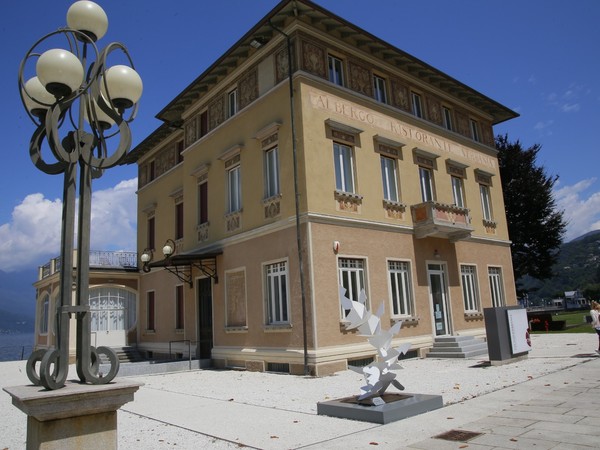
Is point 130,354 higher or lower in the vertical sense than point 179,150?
lower

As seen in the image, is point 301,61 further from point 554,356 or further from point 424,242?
point 554,356

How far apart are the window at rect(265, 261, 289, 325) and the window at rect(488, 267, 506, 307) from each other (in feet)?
34.7

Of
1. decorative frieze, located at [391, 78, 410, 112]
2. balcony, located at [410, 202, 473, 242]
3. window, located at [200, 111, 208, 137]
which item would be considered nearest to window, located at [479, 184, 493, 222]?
balcony, located at [410, 202, 473, 242]

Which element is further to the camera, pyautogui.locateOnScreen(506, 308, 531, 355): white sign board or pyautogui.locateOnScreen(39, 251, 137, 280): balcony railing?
pyautogui.locateOnScreen(39, 251, 137, 280): balcony railing

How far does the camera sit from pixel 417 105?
1919cm

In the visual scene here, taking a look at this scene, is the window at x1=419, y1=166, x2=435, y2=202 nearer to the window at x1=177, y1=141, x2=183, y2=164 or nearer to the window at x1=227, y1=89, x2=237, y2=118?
the window at x1=227, y1=89, x2=237, y2=118

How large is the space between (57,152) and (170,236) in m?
18.1

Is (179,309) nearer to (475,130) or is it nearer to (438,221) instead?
(438,221)

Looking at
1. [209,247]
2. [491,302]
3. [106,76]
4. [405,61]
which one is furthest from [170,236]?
[106,76]

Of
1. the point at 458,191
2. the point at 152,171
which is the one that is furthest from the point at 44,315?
the point at 458,191

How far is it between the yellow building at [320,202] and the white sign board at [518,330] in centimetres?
345

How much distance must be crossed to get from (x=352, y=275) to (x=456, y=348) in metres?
4.55

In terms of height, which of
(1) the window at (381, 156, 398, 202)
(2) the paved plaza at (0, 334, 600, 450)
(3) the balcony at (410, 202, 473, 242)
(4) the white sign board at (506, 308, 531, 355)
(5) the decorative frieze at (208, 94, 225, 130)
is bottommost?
(2) the paved plaza at (0, 334, 600, 450)

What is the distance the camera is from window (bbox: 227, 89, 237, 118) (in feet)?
58.3
